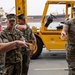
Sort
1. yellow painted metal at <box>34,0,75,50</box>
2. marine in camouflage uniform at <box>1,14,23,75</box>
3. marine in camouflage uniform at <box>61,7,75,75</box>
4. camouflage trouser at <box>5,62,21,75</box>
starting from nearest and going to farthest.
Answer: marine in camouflage uniform at <box>1,14,23,75</box> → camouflage trouser at <box>5,62,21,75</box> → marine in camouflage uniform at <box>61,7,75,75</box> → yellow painted metal at <box>34,0,75,50</box>

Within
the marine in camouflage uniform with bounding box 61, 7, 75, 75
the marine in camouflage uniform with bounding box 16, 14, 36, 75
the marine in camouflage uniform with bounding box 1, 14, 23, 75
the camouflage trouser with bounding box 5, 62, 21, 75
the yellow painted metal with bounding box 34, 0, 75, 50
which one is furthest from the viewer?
the yellow painted metal with bounding box 34, 0, 75, 50

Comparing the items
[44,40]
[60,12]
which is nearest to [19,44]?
[44,40]

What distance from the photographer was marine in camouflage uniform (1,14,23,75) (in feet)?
17.1

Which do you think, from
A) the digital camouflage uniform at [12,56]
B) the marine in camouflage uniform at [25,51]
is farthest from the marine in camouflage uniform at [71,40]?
the digital camouflage uniform at [12,56]

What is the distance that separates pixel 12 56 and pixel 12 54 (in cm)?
4

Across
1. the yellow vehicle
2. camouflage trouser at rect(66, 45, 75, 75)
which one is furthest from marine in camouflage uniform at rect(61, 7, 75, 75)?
the yellow vehicle

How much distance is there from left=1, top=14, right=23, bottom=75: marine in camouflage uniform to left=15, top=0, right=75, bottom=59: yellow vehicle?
5128mm

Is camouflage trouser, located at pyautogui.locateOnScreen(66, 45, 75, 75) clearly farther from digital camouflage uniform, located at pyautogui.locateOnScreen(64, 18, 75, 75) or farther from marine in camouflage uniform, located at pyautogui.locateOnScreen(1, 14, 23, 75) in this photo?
marine in camouflage uniform, located at pyautogui.locateOnScreen(1, 14, 23, 75)

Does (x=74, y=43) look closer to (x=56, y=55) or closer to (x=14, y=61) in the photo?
(x=14, y=61)

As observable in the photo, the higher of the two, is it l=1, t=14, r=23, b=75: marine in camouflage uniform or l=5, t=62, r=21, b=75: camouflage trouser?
l=1, t=14, r=23, b=75: marine in camouflage uniform

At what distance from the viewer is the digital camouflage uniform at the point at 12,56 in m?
5.24

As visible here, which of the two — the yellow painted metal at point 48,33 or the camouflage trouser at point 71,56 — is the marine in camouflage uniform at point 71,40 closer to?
the camouflage trouser at point 71,56

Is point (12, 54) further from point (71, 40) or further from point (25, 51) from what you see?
point (71, 40)

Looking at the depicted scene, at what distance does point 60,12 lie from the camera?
11320 mm
